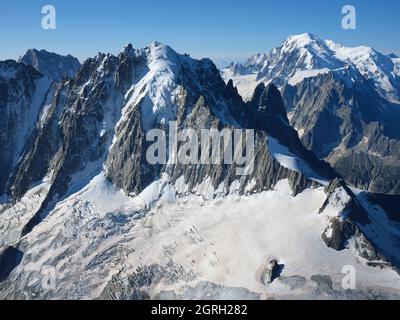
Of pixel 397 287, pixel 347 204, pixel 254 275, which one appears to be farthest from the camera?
pixel 347 204
